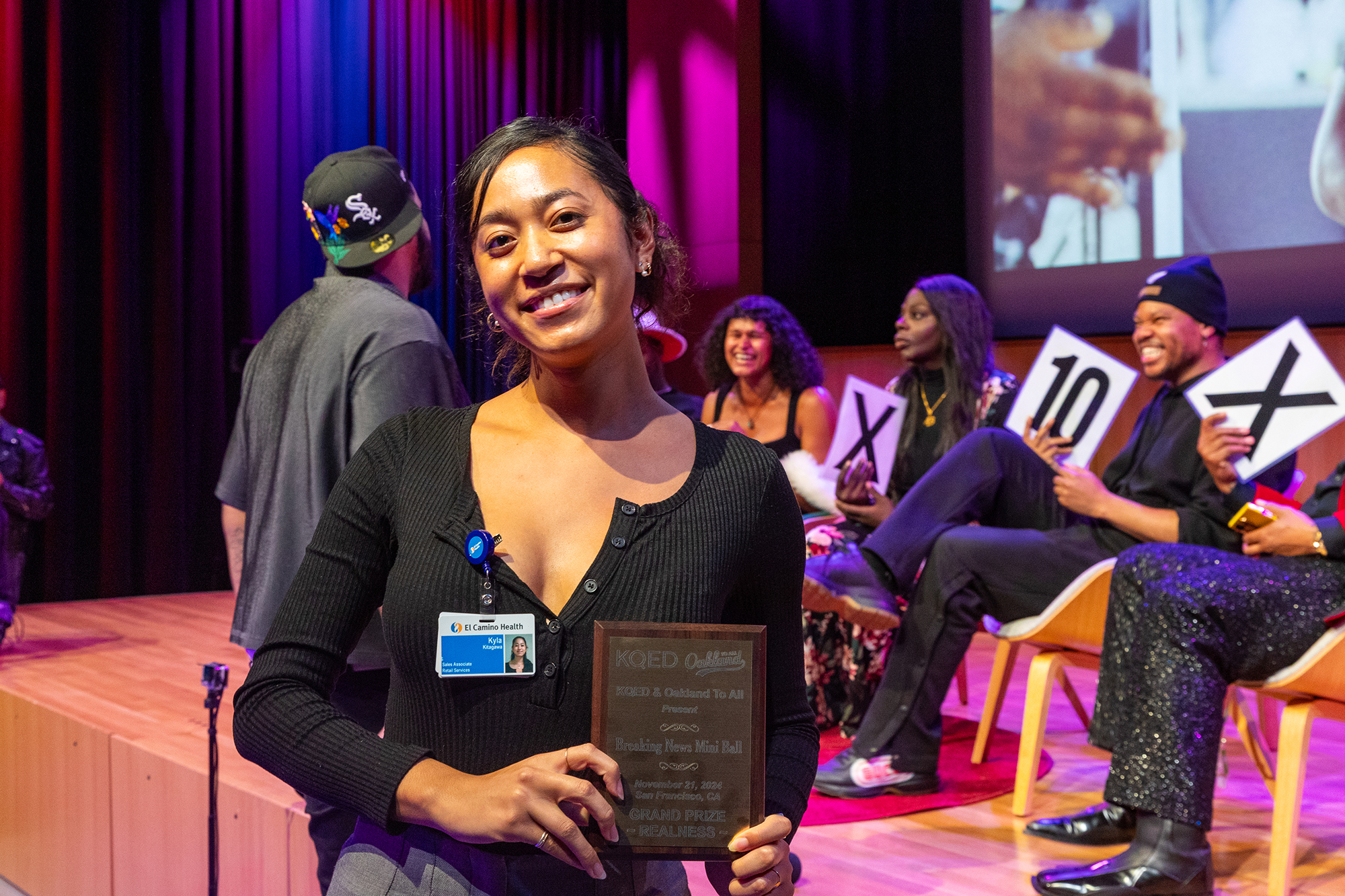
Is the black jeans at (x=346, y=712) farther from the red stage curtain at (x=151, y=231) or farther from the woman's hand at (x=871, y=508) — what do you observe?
the red stage curtain at (x=151, y=231)

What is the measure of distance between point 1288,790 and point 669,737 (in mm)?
2186

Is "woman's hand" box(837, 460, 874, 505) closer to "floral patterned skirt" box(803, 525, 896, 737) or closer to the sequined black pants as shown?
"floral patterned skirt" box(803, 525, 896, 737)

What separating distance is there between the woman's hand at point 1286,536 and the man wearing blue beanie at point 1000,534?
39cm

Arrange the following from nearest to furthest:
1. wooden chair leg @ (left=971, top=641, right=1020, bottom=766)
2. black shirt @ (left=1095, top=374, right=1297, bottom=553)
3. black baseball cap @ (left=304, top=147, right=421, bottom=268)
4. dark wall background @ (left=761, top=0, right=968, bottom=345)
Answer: black baseball cap @ (left=304, top=147, right=421, bottom=268) → black shirt @ (left=1095, top=374, right=1297, bottom=553) → wooden chair leg @ (left=971, top=641, right=1020, bottom=766) → dark wall background @ (left=761, top=0, right=968, bottom=345)

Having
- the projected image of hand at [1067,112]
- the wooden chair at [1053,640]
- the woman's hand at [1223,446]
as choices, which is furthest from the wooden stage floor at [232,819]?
the projected image of hand at [1067,112]

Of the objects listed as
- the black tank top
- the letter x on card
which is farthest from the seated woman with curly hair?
the letter x on card

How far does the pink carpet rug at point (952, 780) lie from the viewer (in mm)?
3141

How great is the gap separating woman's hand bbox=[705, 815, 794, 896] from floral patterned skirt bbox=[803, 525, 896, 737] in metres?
2.87

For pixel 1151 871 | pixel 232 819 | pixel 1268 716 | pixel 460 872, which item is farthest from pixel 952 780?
pixel 460 872

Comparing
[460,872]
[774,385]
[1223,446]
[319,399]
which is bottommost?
[460,872]

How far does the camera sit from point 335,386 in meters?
1.96

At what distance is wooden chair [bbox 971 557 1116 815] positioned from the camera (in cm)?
310

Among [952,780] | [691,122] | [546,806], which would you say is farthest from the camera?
[691,122]

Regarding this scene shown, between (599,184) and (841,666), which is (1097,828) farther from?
(599,184)
